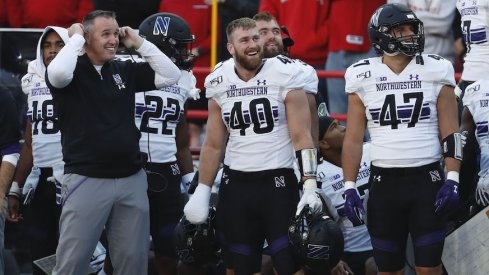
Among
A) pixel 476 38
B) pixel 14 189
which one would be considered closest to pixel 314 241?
pixel 476 38

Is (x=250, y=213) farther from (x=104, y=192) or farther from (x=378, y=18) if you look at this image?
(x=378, y=18)

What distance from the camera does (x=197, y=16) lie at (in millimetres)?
10406

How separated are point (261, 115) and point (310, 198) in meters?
0.64

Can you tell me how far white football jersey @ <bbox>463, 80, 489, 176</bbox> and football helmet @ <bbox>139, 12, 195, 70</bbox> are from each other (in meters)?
2.08

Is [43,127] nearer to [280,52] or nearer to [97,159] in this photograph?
[97,159]

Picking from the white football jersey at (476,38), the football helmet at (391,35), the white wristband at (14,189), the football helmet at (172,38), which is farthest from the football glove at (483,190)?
the white wristband at (14,189)

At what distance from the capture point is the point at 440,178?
697cm

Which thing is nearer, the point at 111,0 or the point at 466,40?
the point at 466,40

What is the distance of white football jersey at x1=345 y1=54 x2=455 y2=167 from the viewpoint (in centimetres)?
698

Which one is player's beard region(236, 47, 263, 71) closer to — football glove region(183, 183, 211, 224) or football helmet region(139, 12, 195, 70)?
football glove region(183, 183, 211, 224)

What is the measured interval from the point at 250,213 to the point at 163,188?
1192 mm

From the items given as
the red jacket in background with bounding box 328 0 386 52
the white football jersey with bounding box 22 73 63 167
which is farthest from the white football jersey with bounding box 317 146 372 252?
the white football jersey with bounding box 22 73 63 167

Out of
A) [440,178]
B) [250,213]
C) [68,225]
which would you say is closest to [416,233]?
[440,178]

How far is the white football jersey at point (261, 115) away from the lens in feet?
23.5
